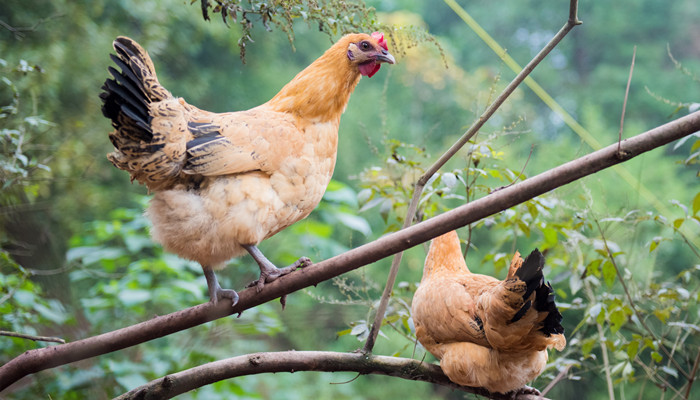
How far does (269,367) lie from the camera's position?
1.43 metres

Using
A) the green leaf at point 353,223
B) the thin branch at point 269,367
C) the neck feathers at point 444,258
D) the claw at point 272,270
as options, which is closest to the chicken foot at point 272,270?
the claw at point 272,270

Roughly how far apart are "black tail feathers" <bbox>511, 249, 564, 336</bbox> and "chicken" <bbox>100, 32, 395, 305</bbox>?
561 mm

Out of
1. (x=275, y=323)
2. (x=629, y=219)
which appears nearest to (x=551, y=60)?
(x=629, y=219)

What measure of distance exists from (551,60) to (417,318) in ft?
12.9

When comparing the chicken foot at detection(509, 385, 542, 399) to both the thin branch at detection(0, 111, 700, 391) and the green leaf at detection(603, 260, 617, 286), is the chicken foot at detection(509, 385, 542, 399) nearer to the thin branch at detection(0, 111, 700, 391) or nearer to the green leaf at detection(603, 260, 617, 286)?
the green leaf at detection(603, 260, 617, 286)

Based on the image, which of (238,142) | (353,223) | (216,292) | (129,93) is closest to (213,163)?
(238,142)

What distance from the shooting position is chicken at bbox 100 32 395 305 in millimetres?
1419

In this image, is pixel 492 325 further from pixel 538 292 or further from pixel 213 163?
pixel 213 163

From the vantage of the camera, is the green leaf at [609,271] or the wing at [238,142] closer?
the wing at [238,142]

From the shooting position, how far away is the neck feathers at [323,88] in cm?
167

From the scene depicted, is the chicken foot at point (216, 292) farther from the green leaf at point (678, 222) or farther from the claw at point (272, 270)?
the green leaf at point (678, 222)

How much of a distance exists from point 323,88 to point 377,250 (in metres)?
0.67

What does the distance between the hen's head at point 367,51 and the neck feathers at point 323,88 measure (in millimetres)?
17

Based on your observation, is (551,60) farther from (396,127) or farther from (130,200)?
(130,200)
